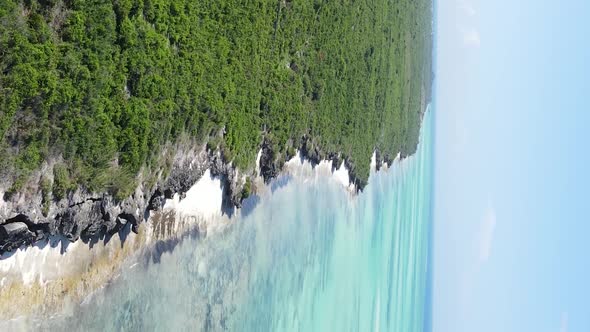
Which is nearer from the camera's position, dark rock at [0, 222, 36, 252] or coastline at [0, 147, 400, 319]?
dark rock at [0, 222, 36, 252]

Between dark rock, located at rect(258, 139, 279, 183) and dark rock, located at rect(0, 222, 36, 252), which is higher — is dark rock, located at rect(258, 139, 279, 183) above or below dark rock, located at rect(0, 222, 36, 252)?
above

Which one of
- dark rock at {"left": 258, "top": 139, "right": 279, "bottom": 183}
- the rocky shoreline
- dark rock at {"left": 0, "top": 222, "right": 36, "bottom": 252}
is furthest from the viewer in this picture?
dark rock at {"left": 258, "top": 139, "right": 279, "bottom": 183}

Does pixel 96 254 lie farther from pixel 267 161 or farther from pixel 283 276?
pixel 283 276

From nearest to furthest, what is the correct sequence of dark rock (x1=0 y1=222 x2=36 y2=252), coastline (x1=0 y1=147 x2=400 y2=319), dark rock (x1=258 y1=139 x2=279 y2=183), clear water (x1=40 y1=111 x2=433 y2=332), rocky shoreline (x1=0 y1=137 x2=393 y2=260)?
1. dark rock (x1=0 y1=222 x2=36 y2=252)
2. rocky shoreline (x1=0 y1=137 x2=393 y2=260)
3. coastline (x1=0 y1=147 x2=400 y2=319)
4. clear water (x1=40 y1=111 x2=433 y2=332)
5. dark rock (x1=258 y1=139 x2=279 y2=183)

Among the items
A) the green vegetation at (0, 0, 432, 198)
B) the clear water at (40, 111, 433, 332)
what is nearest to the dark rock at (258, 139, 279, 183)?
the green vegetation at (0, 0, 432, 198)

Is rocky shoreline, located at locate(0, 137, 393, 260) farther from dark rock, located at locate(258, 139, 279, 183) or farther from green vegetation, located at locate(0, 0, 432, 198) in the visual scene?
green vegetation, located at locate(0, 0, 432, 198)
